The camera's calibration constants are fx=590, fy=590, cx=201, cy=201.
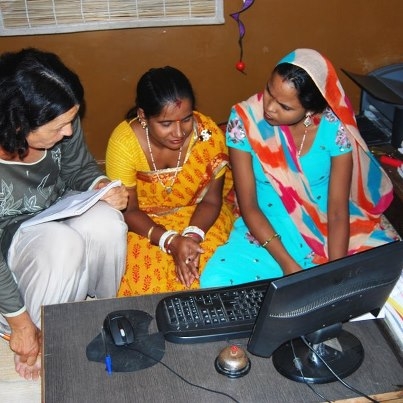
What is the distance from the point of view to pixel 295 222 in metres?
2.02

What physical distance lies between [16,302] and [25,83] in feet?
2.05

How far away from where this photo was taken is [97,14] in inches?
101

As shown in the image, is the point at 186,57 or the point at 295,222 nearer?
the point at 295,222

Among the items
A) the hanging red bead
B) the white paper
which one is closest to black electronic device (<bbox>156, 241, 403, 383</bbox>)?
the white paper

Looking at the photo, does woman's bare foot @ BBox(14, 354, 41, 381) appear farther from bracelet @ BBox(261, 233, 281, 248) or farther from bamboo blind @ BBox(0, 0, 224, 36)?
bamboo blind @ BBox(0, 0, 224, 36)

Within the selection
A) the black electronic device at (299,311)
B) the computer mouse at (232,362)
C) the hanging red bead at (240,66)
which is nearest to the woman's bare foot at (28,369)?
the black electronic device at (299,311)

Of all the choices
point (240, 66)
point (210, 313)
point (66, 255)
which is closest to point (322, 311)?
point (210, 313)

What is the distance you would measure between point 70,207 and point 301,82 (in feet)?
2.53

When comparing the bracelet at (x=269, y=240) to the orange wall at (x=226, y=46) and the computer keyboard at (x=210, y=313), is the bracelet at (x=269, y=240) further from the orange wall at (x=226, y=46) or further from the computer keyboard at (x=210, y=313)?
the orange wall at (x=226, y=46)

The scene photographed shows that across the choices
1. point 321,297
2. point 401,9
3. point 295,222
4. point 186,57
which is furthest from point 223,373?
point 401,9

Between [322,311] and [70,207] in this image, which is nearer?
[322,311]

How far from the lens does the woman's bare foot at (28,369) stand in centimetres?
182

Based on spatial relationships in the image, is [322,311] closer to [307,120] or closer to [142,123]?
[307,120]

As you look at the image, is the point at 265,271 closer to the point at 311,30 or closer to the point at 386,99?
the point at 386,99
